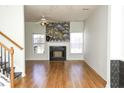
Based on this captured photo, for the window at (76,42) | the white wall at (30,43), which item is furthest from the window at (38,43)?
the window at (76,42)

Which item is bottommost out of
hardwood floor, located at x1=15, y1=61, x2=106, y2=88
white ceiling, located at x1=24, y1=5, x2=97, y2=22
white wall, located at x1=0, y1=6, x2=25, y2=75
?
hardwood floor, located at x1=15, y1=61, x2=106, y2=88

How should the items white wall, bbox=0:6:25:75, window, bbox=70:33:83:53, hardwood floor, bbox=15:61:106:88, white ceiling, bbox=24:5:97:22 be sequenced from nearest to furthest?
hardwood floor, bbox=15:61:106:88
white wall, bbox=0:6:25:75
white ceiling, bbox=24:5:97:22
window, bbox=70:33:83:53

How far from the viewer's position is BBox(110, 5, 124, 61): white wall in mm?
3209

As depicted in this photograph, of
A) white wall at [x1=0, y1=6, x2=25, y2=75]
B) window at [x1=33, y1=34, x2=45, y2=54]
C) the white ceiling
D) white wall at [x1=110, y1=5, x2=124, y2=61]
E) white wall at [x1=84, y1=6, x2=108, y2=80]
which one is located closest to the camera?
white wall at [x1=110, y1=5, x2=124, y2=61]

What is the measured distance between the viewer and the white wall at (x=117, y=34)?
3209 mm

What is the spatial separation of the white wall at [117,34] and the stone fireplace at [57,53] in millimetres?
8605

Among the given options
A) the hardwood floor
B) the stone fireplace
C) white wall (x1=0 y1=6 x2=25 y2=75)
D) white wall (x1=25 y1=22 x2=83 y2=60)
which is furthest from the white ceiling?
the stone fireplace

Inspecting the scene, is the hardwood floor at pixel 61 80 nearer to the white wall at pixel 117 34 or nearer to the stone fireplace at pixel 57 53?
the white wall at pixel 117 34

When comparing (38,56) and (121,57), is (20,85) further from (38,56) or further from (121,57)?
(38,56)

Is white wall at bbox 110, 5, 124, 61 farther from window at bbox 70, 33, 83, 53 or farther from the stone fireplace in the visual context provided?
the stone fireplace

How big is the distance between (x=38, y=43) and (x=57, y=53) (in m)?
1.57

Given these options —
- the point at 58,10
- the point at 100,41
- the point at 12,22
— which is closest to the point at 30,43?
the point at 58,10

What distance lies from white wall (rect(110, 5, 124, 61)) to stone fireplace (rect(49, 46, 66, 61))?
861 centimetres
